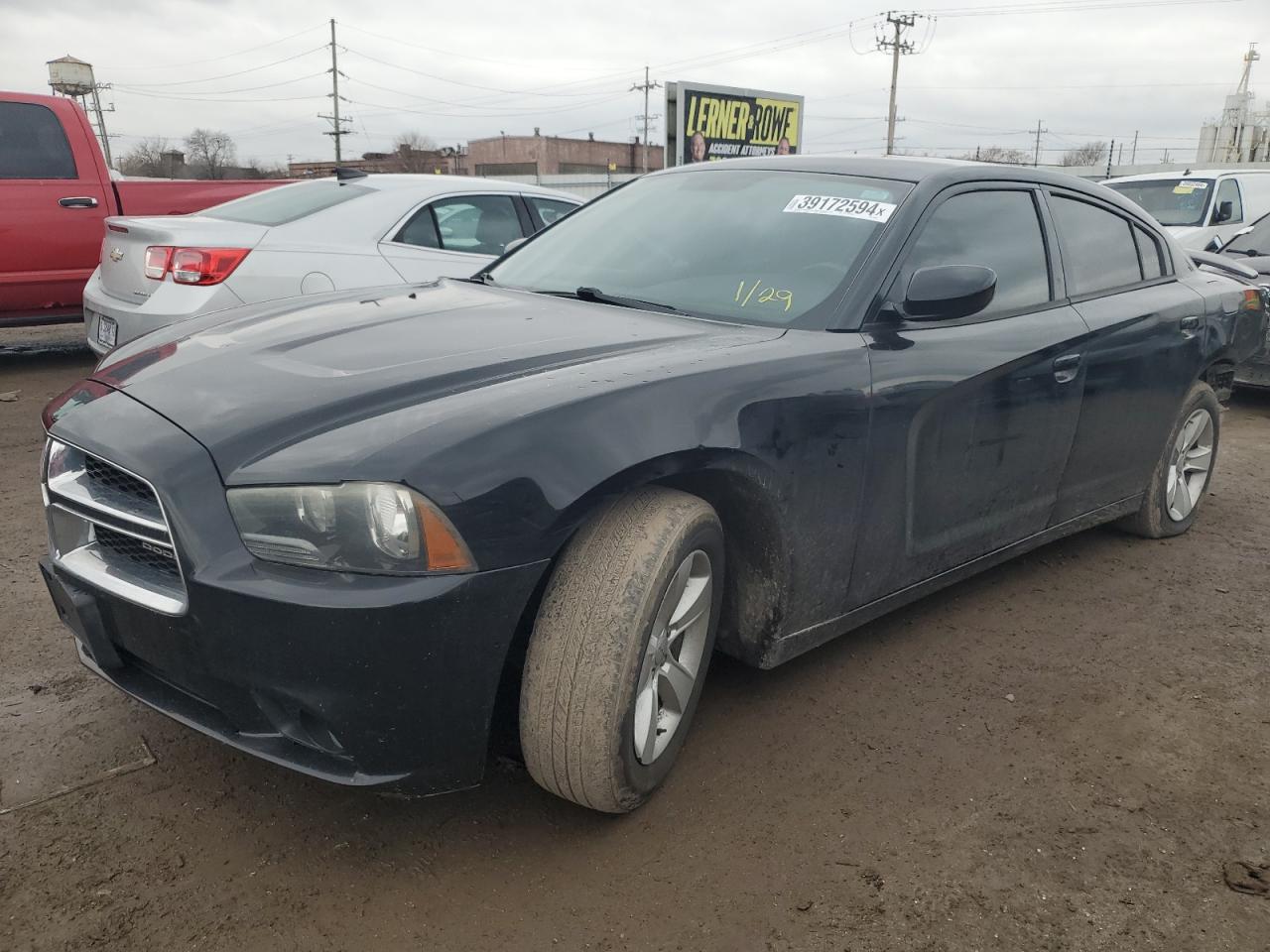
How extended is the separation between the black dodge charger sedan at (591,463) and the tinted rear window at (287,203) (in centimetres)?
263

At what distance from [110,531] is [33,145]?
20.9 feet

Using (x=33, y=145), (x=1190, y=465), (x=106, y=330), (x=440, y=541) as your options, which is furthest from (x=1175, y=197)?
(x=440, y=541)

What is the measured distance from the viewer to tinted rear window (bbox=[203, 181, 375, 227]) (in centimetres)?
571

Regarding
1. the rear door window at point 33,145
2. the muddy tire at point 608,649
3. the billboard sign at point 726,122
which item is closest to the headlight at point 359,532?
the muddy tire at point 608,649

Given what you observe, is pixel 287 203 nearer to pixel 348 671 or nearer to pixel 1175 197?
pixel 348 671

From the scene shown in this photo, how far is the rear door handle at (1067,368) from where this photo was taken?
10.9ft

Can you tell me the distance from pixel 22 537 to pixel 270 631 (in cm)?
276

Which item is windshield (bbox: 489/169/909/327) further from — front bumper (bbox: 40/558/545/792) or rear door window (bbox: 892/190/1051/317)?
front bumper (bbox: 40/558/545/792)

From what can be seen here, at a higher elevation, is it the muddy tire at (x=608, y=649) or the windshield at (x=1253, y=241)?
the windshield at (x=1253, y=241)

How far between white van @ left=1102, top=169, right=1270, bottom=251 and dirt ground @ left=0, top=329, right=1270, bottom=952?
9.75 meters

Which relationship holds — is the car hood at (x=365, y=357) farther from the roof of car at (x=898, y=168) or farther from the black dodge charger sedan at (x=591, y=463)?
the roof of car at (x=898, y=168)

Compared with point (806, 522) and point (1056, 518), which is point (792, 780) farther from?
point (1056, 518)

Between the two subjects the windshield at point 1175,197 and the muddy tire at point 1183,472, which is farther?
the windshield at point 1175,197

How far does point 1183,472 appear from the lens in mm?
4512
